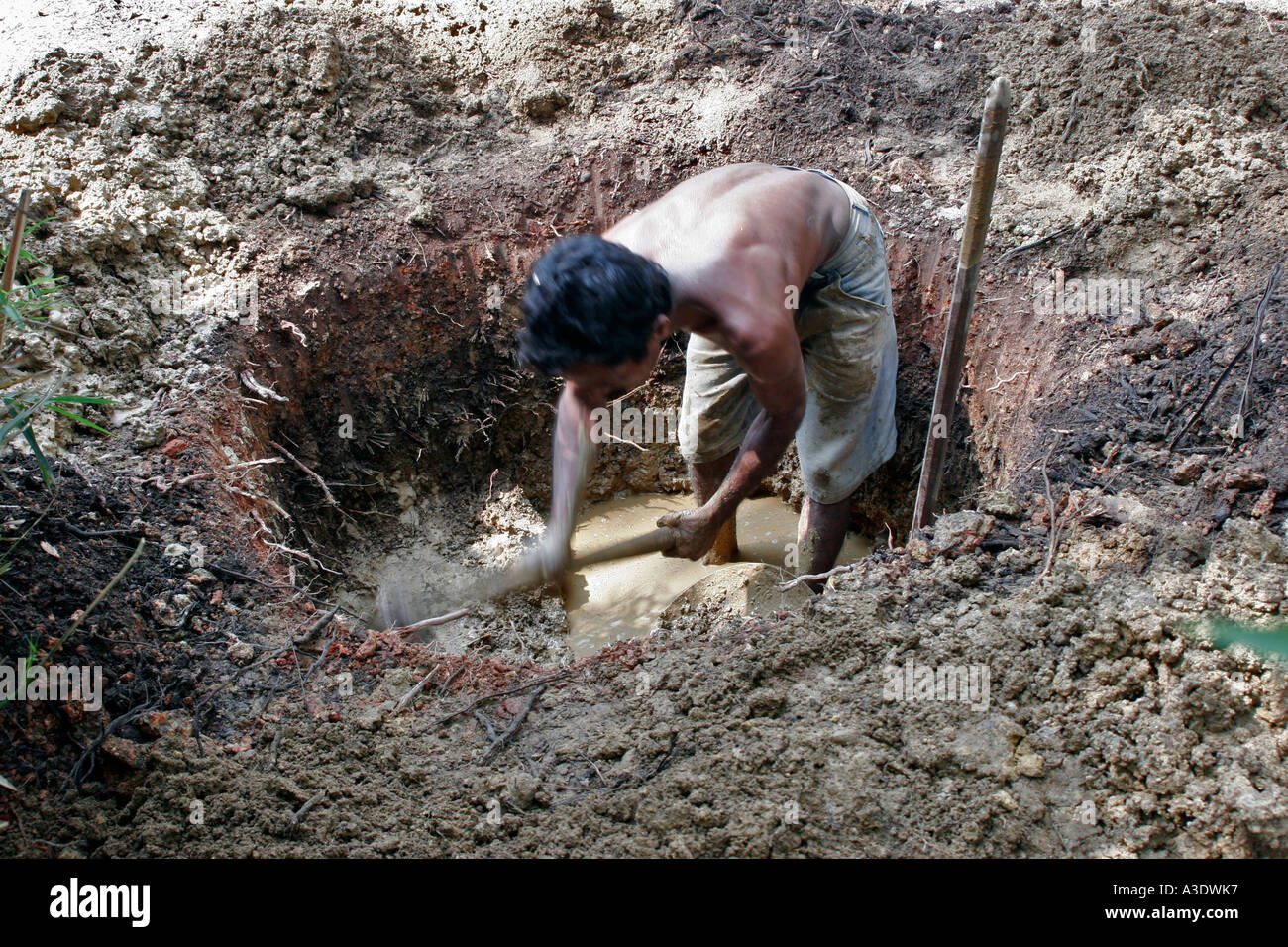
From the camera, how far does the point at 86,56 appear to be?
11.5 ft

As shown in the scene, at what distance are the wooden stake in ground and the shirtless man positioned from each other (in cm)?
26

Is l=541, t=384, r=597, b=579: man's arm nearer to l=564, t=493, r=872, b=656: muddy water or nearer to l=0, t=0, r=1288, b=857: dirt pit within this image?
l=0, t=0, r=1288, b=857: dirt pit

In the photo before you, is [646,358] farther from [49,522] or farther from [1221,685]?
[49,522]

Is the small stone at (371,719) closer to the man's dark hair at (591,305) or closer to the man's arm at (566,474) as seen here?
the man's arm at (566,474)

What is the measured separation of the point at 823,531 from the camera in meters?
3.29

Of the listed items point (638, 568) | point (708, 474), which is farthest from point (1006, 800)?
point (638, 568)

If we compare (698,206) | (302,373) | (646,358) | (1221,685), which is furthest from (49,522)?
(1221,685)

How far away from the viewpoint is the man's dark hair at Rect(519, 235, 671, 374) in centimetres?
199

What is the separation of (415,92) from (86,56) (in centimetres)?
129

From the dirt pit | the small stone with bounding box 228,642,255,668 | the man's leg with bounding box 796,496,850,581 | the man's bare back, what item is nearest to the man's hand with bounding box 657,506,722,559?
the dirt pit

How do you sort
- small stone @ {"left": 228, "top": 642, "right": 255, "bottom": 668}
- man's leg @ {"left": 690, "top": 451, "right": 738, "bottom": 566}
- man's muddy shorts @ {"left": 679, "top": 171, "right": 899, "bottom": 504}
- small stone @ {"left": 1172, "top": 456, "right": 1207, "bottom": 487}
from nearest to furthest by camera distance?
small stone @ {"left": 228, "top": 642, "right": 255, "bottom": 668} < small stone @ {"left": 1172, "top": 456, "right": 1207, "bottom": 487} < man's muddy shorts @ {"left": 679, "top": 171, "right": 899, "bottom": 504} < man's leg @ {"left": 690, "top": 451, "right": 738, "bottom": 566}

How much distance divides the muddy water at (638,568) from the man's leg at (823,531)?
18cm

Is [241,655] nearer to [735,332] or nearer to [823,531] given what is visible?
[735,332]

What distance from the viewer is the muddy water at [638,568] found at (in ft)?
11.5
